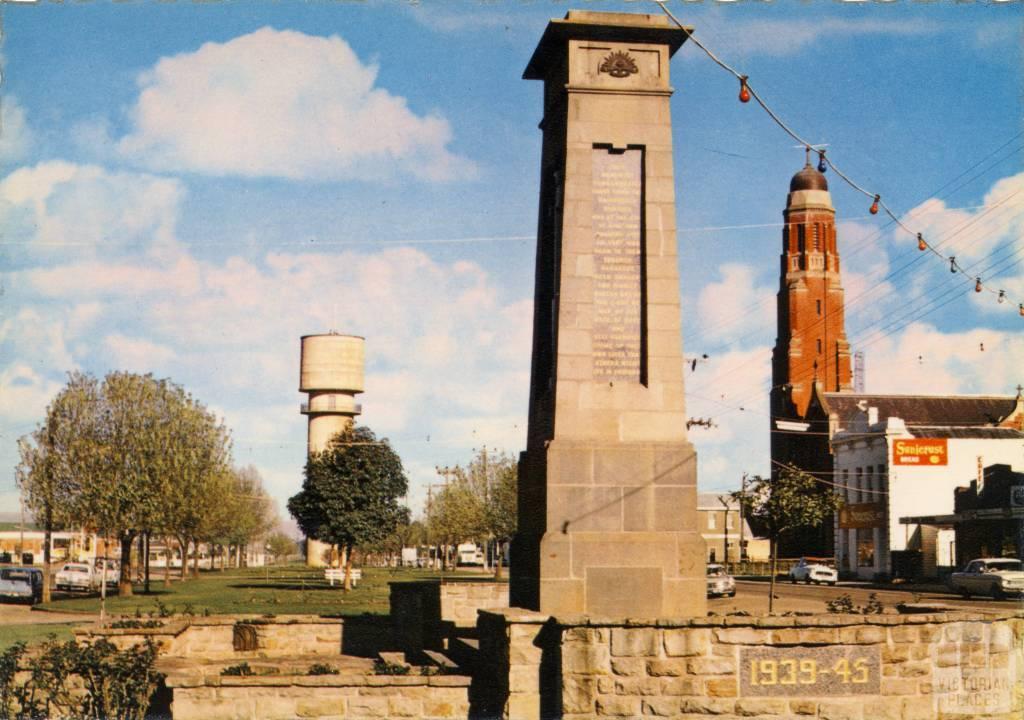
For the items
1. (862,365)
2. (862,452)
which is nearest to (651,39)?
(862,452)

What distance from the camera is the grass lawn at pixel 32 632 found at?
2319 cm

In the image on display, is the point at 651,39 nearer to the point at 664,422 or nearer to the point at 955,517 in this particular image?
the point at 664,422

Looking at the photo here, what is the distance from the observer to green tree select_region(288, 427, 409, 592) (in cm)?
6009

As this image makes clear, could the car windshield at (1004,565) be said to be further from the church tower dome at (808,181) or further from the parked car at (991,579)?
the church tower dome at (808,181)

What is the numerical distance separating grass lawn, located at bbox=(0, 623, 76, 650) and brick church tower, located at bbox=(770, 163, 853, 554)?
8206 cm

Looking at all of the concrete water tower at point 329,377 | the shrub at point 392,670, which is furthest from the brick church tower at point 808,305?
the shrub at point 392,670

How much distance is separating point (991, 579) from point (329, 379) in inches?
2994

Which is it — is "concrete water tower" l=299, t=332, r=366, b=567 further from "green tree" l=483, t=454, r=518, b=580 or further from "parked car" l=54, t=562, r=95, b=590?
"parked car" l=54, t=562, r=95, b=590

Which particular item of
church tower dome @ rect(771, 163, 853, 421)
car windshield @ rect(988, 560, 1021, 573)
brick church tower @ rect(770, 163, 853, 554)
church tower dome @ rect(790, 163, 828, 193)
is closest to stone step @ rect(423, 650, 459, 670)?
car windshield @ rect(988, 560, 1021, 573)

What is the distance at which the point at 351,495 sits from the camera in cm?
6022

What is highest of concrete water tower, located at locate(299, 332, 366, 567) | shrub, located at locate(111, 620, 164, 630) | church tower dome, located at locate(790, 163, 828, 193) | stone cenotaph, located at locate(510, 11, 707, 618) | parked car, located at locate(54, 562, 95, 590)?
church tower dome, located at locate(790, 163, 828, 193)

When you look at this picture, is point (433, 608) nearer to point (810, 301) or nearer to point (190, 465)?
point (190, 465)

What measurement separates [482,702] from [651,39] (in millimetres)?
8363

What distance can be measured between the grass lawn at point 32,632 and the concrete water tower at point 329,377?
261 ft
